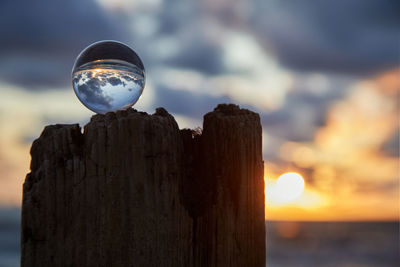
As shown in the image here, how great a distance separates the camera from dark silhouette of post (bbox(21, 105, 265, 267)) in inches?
114

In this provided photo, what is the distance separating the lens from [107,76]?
3857mm

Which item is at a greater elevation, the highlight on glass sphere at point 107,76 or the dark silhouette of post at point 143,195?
the highlight on glass sphere at point 107,76

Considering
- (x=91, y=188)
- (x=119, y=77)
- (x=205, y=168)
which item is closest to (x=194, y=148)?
(x=205, y=168)

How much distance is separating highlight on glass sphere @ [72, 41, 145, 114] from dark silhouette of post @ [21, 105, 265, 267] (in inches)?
29.9

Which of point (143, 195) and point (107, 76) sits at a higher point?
point (107, 76)

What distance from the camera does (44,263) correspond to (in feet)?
9.73

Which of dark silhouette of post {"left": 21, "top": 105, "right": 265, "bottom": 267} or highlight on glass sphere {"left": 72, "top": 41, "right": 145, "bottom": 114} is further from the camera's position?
highlight on glass sphere {"left": 72, "top": 41, "right": 145, "bottom": 114}

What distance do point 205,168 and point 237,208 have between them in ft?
1.23

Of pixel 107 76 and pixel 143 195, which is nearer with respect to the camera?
pixel 143 195

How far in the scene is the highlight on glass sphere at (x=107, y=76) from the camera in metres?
3.85

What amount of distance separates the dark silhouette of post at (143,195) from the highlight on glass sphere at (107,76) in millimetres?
760

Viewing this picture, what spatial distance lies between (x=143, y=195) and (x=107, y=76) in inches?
55.9

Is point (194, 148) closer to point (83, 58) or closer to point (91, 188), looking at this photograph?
point (91, 188)

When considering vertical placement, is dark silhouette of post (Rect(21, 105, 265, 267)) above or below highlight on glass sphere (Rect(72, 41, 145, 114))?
below
